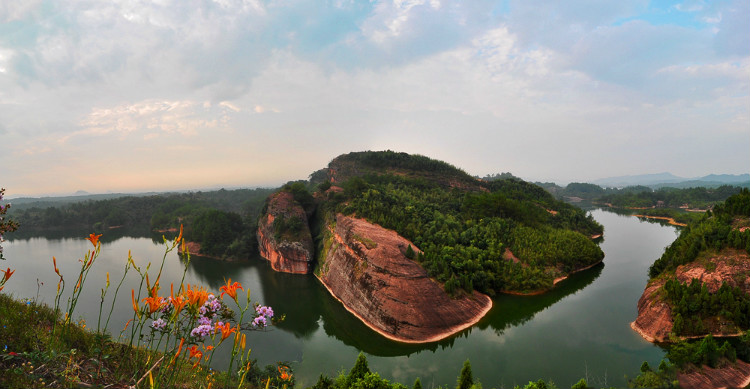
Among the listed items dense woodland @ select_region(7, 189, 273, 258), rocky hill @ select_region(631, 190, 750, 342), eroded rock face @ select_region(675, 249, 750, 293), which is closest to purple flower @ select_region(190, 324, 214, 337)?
rocky hill @ select_region(631, 190, 750, 342)

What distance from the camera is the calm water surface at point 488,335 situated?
43.1ft

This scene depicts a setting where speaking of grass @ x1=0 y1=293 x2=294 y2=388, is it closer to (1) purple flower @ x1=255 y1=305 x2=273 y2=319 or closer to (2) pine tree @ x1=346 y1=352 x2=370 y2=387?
(1) purple flower @ x1=255 y1=305 x2=273 y2=319

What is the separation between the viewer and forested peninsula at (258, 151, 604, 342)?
57.1 ft

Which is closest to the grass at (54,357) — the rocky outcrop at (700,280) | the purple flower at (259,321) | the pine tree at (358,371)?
the purple flower at (259,321)

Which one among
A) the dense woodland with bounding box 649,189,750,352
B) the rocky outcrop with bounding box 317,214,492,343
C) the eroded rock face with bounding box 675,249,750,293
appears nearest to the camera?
the dense woodland with bounding box 649,189,750,352

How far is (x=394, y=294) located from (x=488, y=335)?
5.85 metres

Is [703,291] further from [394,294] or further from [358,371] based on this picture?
[358,371]

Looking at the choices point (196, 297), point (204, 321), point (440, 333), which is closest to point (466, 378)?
point (440, 333)

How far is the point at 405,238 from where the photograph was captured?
23188mm

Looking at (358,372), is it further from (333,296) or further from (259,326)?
(333,296)

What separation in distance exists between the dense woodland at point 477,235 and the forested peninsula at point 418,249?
88 millimetres

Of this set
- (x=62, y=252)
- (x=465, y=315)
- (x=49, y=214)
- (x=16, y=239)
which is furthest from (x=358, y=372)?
(x=49, y=214)

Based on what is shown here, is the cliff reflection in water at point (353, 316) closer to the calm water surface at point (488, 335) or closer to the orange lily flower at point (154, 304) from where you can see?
the calm water surface at point (488, 335)

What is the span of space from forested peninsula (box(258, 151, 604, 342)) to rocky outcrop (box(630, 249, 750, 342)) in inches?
243
